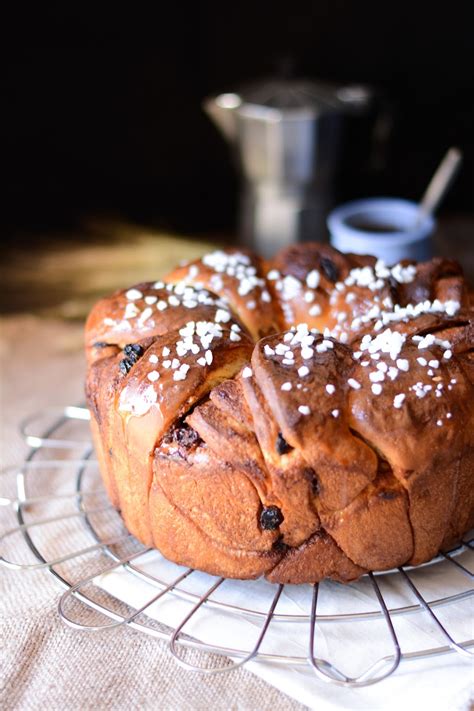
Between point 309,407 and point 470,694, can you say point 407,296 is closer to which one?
point 309,407

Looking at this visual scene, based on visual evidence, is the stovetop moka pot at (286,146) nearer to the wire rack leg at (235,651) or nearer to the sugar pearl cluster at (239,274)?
the sugar pearl cluster at (239,274)

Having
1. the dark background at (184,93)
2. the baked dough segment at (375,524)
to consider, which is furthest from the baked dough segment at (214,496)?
the dark background at (184,93)

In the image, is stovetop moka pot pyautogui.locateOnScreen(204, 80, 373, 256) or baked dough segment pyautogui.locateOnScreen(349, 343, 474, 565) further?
stovetop moka pot pyautogui.locateOnScreen(204, 80, 373, 256)

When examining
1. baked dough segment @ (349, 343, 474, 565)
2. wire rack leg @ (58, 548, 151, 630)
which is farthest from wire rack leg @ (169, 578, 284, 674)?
baked dough segment @ (349, 343, 474, 565)

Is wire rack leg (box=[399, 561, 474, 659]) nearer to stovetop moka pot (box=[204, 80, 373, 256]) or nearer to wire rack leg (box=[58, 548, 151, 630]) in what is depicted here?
Answer: wire rack leg (box=[58, 548, 151, 630])

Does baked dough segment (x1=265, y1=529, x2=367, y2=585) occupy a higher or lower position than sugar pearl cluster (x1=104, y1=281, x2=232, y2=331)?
lower

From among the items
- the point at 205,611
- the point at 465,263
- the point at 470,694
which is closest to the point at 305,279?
the point at 205,611
